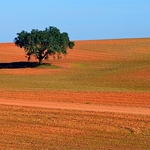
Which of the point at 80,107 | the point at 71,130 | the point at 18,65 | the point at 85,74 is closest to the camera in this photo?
the point at 71,130

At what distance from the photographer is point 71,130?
16984 millimetres

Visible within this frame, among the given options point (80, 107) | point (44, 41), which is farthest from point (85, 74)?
point (80, 107)

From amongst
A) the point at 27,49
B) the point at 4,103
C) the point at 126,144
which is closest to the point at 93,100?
the point at 4,103

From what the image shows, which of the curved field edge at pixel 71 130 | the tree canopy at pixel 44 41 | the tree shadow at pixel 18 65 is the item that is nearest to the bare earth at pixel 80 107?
the curved field edge at pixel 71 130

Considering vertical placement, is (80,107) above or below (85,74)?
above

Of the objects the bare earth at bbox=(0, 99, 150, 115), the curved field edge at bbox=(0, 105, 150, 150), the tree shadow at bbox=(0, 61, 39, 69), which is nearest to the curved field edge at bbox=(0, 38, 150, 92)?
the tree shadow at bbox=(0, 61, 39, 69)

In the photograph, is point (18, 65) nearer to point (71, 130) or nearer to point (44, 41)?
point (44, 41)

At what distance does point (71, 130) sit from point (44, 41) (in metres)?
49.9

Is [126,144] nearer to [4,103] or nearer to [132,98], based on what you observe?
[4,103]

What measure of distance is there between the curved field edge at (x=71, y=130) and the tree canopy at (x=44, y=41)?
147ft

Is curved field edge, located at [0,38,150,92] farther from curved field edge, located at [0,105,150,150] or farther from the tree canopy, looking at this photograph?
curved field edge, located at [0,105,150,150]

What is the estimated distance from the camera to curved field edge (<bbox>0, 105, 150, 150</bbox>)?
580 inches

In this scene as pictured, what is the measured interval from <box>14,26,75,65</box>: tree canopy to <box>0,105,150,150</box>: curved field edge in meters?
44.8

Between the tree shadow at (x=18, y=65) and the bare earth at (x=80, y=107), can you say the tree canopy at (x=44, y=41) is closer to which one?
the tree shadow at (x=18, y=65)
